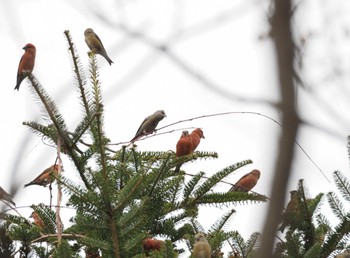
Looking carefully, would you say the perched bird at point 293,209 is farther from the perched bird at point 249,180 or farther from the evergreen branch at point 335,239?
the perched bird at point 249,180

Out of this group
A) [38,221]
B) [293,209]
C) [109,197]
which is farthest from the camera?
[38,221]

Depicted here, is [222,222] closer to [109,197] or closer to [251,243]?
[251,243]

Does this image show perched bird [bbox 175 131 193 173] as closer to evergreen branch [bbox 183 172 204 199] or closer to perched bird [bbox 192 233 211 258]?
evergreen branch [bbox 183 172 204 199]

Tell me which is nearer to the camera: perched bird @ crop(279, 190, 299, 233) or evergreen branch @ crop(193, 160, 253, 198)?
evergreen branch @ crop(193, 160, 253, 198)

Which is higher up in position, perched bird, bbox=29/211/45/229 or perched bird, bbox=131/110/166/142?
perched bird, bbox=131/110/166/142

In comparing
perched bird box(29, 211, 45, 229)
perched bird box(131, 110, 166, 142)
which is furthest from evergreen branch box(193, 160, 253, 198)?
perched bird box(131, 110, 166, 142)

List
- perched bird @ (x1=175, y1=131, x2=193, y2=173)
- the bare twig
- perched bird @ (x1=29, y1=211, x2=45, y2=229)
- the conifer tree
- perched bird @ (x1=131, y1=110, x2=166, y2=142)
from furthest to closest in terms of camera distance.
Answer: perched bird @ (x1=131, y1=110, x2=166, y2=142), perched bird @ (x1=175, y1=131, x2=193, y2=173), perched bird @ (x1=29, y1=211, x2=45, y2=229), the conifer tree, the bare twig

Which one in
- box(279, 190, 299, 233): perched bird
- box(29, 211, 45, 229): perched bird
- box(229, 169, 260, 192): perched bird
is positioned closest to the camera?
box(279, 190, 299, 233): perched bird

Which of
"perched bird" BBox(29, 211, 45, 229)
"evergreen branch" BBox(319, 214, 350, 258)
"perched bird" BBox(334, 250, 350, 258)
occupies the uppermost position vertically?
"evergreen branch" BBox(319, 214, 350, 258)

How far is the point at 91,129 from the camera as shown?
11.5ft

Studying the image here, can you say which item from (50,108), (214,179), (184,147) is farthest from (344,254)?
(50,108)

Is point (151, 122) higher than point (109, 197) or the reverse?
higher

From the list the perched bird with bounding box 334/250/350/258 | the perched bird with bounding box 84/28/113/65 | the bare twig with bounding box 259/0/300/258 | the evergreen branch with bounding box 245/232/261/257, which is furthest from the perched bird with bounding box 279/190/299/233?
the perched bird with bounding box 84/28/113/65

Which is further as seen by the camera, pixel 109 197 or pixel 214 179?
pixel 214 179
